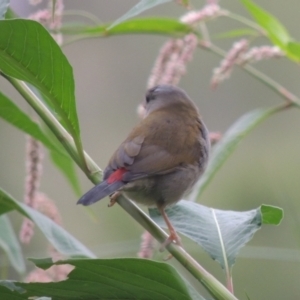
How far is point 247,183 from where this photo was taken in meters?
6.54

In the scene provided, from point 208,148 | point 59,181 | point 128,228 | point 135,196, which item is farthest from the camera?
point 59,181

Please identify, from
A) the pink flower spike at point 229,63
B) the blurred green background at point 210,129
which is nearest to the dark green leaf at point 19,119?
the pink flower spike at point 229,63

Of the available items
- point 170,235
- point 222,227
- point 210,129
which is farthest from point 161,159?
point 210,129

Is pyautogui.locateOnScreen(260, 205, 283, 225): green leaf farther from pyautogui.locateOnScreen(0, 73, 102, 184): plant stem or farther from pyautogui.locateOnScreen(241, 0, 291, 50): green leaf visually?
pyautogui.locateOnScreen(241, 0, 291, 50): green leaf

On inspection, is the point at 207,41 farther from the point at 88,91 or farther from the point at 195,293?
the point at 88,91

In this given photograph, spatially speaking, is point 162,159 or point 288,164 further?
point 288,164

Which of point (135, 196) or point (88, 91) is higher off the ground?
point (88, 91)

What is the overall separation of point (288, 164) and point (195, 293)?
17.6ft

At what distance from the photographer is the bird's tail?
58.1 inches

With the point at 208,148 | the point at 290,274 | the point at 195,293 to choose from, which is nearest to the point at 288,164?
the point at 290,274

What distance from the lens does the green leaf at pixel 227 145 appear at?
6.30ft

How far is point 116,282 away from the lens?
3.74 ft

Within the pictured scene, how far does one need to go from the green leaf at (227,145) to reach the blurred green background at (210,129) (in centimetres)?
302

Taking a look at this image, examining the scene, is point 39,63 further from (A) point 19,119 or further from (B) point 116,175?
(B) point 116,175
